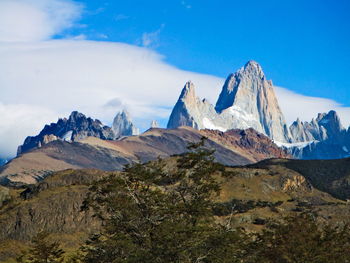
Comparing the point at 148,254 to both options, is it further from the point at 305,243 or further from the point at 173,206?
the point at 305,243

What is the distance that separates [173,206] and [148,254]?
7.22m

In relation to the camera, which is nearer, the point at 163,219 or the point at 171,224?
the point at 171,224

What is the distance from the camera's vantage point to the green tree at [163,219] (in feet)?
174

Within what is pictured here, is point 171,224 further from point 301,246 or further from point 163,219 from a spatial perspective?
point 301,246

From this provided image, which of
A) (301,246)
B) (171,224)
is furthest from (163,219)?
(301,246)

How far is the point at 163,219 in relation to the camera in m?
56.3

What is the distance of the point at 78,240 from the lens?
193 m

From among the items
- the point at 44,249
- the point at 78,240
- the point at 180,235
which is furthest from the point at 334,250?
the point at 78,240

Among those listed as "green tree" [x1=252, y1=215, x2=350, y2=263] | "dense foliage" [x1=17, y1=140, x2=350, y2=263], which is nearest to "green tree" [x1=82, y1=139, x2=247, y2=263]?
"dense foliage" [x1=17, y1=140, x2=350, y2=263]

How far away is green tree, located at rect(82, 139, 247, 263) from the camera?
5300 cm

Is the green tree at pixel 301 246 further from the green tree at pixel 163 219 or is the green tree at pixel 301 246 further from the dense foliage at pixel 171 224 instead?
the green tree at pixel 163 219

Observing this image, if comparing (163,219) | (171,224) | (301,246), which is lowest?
(301,246)

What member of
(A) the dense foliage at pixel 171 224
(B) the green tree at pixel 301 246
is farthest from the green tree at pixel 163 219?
(B) the green tree at pixel 301 246

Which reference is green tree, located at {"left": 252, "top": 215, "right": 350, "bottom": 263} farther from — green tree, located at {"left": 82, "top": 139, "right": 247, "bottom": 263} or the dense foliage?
green tree, located at {"left": 82, "top": 139, "right": 247, "bottom": 263}
